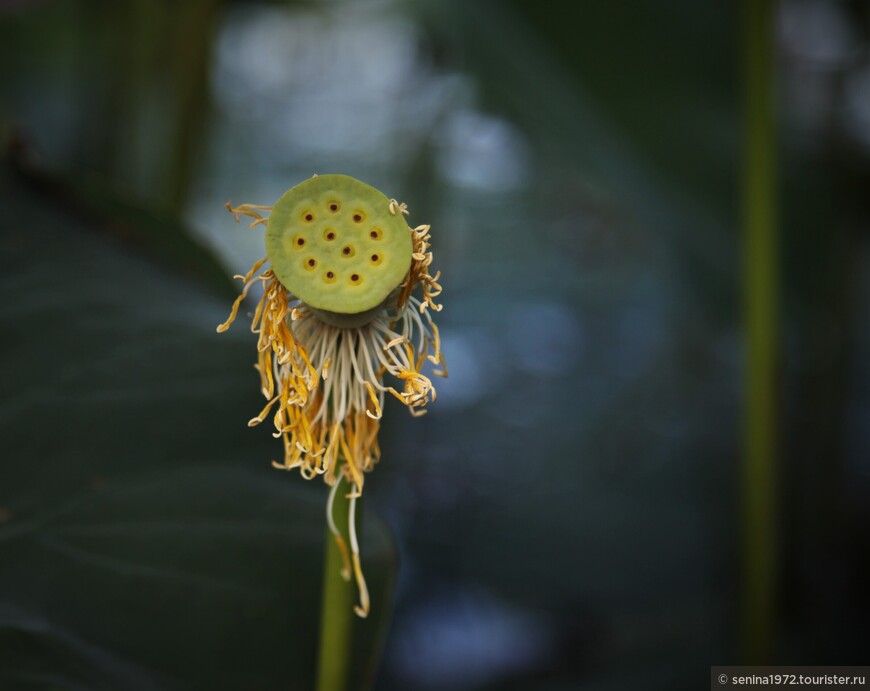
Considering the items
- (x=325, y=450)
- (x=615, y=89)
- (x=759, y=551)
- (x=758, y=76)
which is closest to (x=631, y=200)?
(x=615, y=89)

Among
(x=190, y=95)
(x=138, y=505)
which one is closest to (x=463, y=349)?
(x=190, y=95)

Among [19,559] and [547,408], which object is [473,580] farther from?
[19,559]

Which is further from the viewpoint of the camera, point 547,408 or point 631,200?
point 547,408

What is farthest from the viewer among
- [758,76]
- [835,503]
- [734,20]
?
[835,503]

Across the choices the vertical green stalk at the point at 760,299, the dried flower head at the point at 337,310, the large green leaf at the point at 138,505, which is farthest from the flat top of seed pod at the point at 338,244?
the vertical green stalk at the point at 760,299

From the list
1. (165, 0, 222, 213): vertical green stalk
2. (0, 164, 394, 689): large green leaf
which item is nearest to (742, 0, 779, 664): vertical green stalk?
(0, 164, 394, 689): large green leaf

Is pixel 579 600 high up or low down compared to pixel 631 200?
down

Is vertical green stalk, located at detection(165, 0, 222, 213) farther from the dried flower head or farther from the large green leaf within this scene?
the dried flower head
